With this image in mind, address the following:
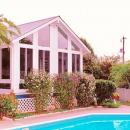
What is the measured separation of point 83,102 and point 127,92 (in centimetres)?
572

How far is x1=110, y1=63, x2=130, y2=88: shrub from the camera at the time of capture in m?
25.2

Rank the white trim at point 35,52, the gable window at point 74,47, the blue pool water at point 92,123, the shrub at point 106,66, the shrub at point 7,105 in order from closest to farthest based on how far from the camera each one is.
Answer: the blue pool water at point 92,123
the shrub at point 7,105
the white trim at point 35,52
the gable window at point 74,47
the shrub at point 106,66

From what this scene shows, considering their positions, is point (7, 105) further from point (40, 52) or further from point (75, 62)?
point (75, 62)

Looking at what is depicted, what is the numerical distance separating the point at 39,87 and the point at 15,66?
247 cm

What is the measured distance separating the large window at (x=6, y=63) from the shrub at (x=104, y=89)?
17.7ft

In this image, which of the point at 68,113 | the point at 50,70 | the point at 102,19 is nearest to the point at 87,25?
the point at 102,19

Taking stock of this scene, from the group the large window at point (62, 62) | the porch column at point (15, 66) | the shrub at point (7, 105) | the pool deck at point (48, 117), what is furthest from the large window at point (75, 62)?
the shrub at point (7, 105)

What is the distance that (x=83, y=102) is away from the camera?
2072cm

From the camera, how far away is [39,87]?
1820cm

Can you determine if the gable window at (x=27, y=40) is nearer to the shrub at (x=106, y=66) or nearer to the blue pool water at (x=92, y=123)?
the blue pool water at (x=92, y=123)

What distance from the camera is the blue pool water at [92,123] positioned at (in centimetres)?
1553

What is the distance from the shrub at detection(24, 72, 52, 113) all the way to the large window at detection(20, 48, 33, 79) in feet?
6.23

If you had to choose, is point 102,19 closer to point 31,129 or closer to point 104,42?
point 104,42

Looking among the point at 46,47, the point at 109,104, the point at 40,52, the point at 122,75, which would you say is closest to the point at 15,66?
the point at 40,52
